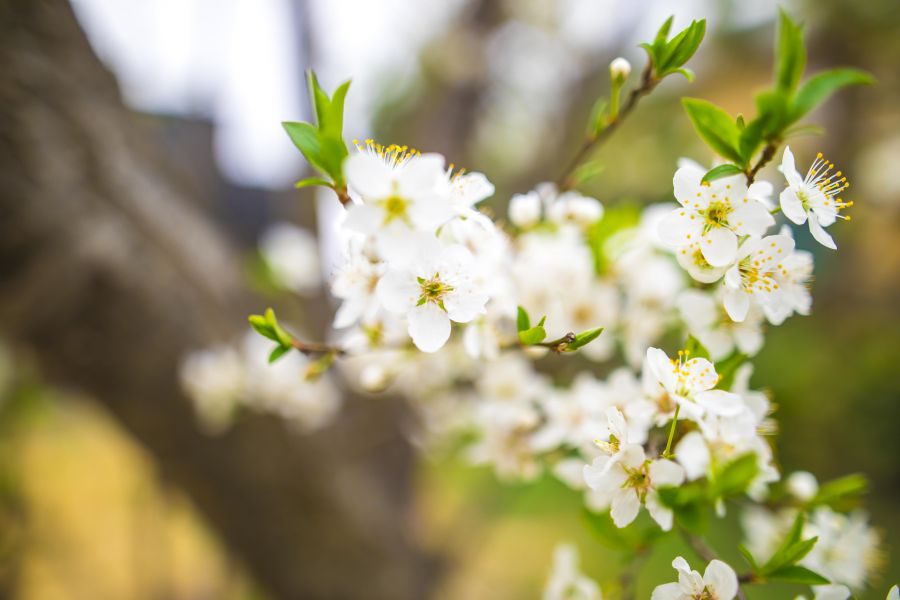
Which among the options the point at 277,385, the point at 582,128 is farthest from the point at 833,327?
the point at 277,385

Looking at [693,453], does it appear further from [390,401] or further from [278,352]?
[390,401]

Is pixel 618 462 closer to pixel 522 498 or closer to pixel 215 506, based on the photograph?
pixel 215 506

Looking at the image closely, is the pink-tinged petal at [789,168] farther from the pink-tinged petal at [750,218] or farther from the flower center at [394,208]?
the flower center at [394,208]

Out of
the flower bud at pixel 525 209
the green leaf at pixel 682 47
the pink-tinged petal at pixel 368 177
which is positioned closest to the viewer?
the pink-tinged petal at pixel 368 177

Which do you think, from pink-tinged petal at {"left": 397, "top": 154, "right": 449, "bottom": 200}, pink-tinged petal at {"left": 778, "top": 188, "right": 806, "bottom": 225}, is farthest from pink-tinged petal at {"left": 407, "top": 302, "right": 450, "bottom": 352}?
pink-tinged petal at {"left": 778, "top": 188, "right": 806, "bottom": 225}

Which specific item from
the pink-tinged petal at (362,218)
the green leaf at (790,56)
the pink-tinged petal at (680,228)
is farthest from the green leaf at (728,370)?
the pink-tinged petal at (362,218)

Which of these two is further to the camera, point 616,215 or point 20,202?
point 20,202
